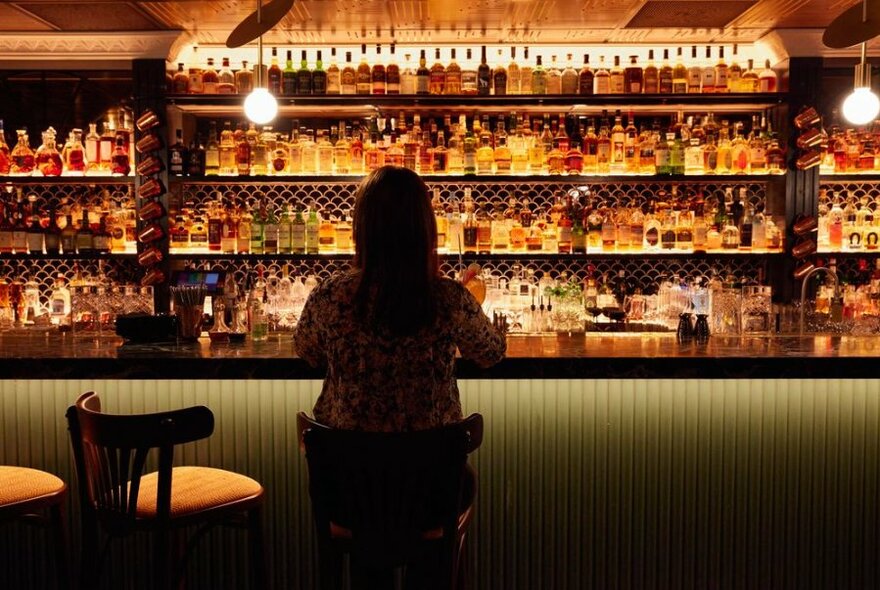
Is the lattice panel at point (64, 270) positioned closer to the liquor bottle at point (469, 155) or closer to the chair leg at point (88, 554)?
the liquor bottle at point (469, 155)

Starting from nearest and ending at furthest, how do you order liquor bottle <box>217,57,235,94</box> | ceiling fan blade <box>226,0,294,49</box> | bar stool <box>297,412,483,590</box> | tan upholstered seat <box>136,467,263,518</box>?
bar stool <box>297,412,483,590</box>
tan upholstered seat <box>136,467,263,518</box>
ceiling fan blade <box>226,0,294,49</box>
liquor bottle <box>217,57,235,94</box>

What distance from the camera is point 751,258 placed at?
4.80 metres

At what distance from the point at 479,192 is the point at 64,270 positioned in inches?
105

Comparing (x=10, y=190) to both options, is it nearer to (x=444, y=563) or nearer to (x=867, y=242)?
(x=444, y=563)

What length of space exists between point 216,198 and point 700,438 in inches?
137

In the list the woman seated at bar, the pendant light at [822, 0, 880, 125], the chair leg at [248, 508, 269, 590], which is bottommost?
the chair leg at [248, 508, 269, 590]

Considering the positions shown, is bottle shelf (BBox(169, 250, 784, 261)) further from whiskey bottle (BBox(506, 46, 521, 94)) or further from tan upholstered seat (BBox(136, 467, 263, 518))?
tan upholstered seat (BBox(136, 467, 263, 518))

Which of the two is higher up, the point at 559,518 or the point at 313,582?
the point at 559,518

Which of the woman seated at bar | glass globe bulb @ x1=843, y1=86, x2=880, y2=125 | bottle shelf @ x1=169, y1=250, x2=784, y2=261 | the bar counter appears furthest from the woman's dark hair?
bottle shelf @ x1=169, y1=250, x2=784, y2=261

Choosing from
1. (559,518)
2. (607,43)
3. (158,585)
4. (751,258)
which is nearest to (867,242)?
(751,258)

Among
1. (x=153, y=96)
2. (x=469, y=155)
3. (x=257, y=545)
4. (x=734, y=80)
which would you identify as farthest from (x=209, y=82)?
(x=257, y=545)

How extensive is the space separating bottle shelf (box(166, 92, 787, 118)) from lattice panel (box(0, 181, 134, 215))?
0.75m

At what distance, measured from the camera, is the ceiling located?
420 centimetres

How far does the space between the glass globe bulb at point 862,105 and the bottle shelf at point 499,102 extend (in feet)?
3.69
